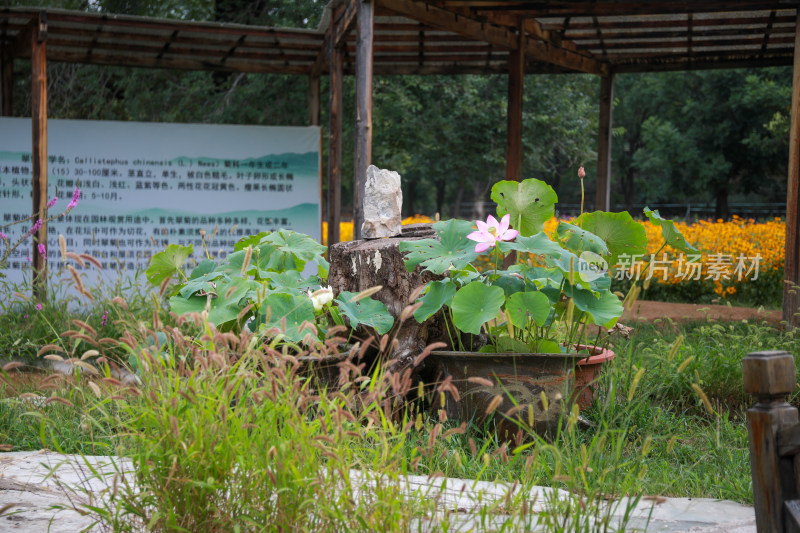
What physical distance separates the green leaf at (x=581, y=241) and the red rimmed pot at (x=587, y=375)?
0.42 metres

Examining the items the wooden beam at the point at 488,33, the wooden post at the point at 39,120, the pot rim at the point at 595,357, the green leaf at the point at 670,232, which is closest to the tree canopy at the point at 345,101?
the wooden beam at the point at 488,33

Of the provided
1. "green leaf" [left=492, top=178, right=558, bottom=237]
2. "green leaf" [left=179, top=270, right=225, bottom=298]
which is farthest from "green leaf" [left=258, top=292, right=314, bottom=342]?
"green leaf" [left=492, top=178, right=558, bottom=237]

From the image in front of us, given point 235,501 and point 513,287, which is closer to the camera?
point 235,501

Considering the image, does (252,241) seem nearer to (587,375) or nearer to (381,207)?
(381,207)

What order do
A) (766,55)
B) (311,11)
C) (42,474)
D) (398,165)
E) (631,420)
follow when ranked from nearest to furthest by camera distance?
(42,474) → (631,420) → (766,55) → (311,11) → (398,165)

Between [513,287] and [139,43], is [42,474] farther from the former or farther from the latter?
[139,43]

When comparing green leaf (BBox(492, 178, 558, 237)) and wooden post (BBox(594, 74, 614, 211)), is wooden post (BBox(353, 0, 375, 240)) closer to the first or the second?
green leaf (BBox(492, 178, 558, 237))

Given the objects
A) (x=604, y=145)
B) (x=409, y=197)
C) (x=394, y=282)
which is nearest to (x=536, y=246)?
(x=394, y=282)

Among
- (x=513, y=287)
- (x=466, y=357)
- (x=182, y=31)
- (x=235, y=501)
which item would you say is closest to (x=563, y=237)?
(x=513, y=287)

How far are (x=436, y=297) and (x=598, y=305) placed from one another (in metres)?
0.66

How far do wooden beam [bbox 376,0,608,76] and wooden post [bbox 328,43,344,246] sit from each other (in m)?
1.06

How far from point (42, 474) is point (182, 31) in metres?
5.25

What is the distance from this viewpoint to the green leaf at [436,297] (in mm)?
3020

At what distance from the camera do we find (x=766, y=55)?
812 cm
